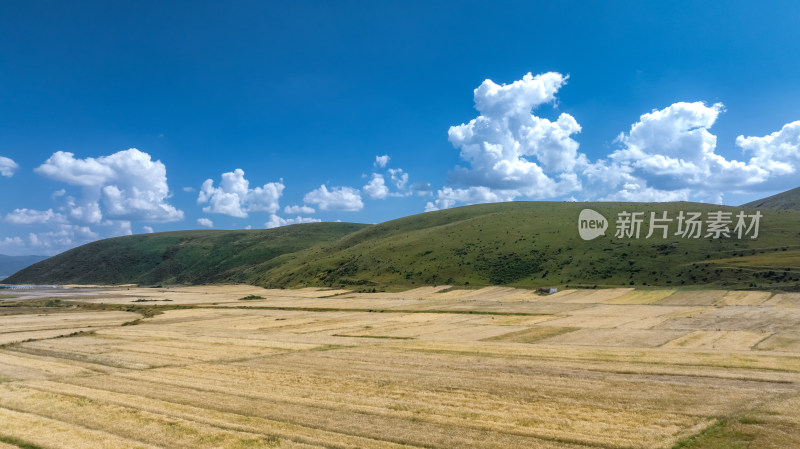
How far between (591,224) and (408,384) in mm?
148631

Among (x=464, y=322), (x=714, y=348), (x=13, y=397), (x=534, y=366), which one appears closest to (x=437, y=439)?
(x=534, y=366)

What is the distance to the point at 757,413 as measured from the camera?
21.2 m

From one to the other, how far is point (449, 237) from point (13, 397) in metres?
149

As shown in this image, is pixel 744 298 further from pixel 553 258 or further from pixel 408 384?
pixel 408 384

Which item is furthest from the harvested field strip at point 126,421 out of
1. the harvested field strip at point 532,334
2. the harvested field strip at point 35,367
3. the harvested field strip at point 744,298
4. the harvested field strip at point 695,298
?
the harvested field strip at point 744,298

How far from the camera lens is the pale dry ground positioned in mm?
19516

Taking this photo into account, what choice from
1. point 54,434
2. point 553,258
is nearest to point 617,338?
point 54,434

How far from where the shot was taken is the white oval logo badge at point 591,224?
5920 inches

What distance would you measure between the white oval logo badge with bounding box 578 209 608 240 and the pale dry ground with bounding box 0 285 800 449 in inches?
3682

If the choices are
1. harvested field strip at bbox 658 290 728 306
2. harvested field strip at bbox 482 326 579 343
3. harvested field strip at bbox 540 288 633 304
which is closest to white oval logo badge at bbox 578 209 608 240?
harvested field strip at bbox 540 288 633 304

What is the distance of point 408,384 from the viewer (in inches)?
1105

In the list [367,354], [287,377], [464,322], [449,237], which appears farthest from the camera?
[449,237]

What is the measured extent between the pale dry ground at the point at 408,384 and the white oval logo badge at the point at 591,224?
307ft

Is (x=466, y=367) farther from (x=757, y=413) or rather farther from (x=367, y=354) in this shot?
(x=757, y=413)
